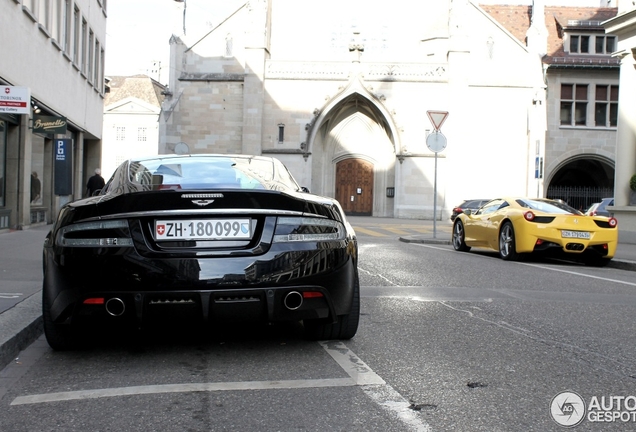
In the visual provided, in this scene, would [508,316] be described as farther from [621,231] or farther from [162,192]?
[621,231]

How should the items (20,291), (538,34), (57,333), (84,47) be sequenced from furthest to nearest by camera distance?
1. (538,34)
2. (84,47)
3. (20,291)
4. (57,333)

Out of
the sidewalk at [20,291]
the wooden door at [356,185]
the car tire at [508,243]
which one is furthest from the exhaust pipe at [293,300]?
the wooden door at [356,185]

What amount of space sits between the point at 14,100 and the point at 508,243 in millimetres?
8642

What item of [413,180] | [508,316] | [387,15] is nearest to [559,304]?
[508,316]

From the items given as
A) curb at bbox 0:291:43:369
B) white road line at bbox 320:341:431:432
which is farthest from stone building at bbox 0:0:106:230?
white road line at bbox 320:341:431:432

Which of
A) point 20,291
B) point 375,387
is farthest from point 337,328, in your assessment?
point 20,291

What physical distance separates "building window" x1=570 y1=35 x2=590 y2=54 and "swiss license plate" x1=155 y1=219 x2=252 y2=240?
4277 cm

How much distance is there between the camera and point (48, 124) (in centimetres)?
1897

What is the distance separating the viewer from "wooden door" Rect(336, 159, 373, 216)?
1718 inches

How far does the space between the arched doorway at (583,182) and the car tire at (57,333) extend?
40251 millimetres

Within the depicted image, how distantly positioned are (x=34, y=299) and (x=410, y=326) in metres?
3.21

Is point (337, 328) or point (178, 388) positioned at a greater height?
point (337, 328)

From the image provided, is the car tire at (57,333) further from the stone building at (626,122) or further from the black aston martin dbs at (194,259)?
the stone building at (626,122)

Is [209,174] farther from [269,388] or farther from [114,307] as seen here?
[269,388]
